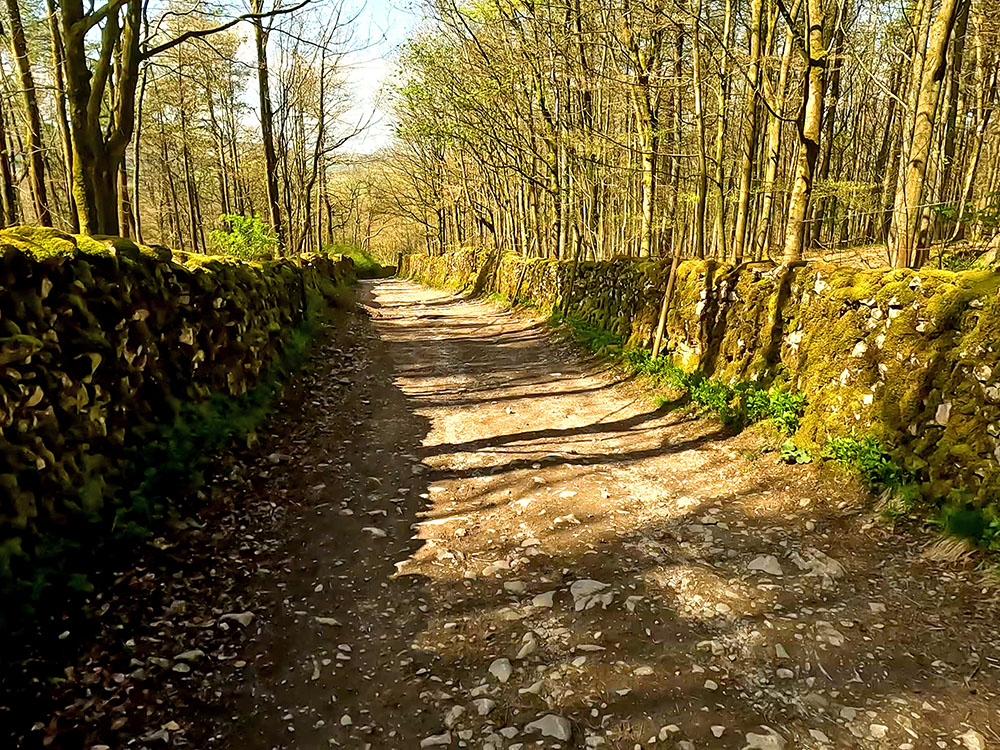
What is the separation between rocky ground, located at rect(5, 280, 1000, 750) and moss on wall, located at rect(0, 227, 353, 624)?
710 mm

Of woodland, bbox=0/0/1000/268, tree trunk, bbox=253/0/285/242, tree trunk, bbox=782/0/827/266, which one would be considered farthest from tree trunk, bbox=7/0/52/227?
tree trunk, bbox=782/0/827/266

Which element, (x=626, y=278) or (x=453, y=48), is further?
(x=453, y=48)

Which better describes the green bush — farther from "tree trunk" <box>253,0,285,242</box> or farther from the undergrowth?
the undergrowth

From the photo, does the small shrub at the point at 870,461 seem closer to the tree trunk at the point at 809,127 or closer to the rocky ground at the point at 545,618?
the rocky ground at the point at 545,618

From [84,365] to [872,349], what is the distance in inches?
258

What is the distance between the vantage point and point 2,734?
8.09ft

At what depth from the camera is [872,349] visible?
521cm

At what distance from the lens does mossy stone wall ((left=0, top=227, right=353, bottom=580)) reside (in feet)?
10.9

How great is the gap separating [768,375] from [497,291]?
15.6m

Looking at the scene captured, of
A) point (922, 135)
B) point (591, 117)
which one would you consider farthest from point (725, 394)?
point (591, 117)

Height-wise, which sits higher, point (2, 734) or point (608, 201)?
point (608, 201)

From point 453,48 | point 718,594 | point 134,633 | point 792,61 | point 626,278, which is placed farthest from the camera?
point 453,48

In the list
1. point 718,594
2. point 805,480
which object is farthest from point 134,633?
point 805,480

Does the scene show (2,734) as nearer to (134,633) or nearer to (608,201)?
(134,633)
